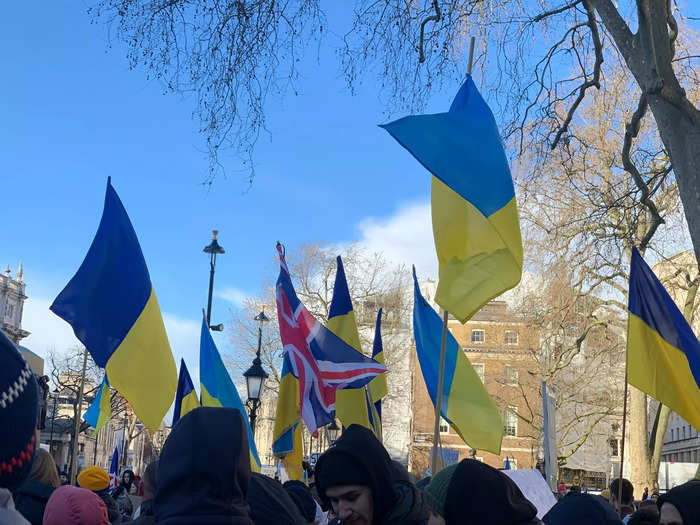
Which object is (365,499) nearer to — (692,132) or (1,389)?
(1,389)

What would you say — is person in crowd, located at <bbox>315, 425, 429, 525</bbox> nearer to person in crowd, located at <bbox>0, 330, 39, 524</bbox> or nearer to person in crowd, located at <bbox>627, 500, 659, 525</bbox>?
person in crowd, located at <bbox>0, 330, 39, 524</bbox>

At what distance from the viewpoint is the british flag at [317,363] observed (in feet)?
26.3

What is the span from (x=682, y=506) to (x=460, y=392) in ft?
14.9

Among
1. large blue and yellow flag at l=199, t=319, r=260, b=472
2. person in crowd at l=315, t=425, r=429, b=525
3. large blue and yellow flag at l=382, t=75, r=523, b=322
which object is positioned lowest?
person in crowd at l=315, t=425, r=429, b=525

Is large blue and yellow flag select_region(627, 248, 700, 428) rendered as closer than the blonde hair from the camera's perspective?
No

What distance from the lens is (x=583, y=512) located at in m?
3.38

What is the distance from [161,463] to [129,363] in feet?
15.5

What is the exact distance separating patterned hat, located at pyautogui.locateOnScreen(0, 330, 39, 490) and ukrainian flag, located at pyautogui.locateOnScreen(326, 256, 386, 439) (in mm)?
6289

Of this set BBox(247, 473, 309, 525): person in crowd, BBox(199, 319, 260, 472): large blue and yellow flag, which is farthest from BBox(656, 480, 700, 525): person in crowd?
BBox(199, 319, 260, 472): large blue and yellow flag

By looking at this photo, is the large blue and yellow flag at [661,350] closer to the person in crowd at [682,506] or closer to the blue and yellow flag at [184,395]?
the person in crowd at [682,506]

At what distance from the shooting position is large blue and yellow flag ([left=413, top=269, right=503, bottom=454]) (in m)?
8.20

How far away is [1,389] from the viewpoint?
60.5 inches

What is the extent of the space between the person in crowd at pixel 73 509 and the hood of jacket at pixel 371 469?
3.22 feet

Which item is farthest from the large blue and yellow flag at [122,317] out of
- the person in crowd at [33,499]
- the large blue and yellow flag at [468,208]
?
the large blue and yellow flag at [468,208]
